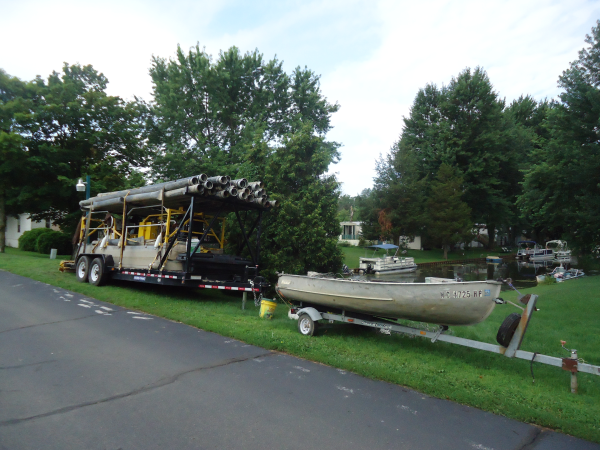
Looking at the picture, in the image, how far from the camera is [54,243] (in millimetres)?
27125

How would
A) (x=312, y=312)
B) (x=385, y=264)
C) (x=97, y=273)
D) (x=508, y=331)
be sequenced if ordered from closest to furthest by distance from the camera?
(x=508, y=331), (x=312, y=312), (x=97, y=273), (x=385, y=264)

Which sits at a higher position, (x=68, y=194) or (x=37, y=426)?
(x=68, y=194)

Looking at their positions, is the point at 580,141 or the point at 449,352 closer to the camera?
the point at 449,352

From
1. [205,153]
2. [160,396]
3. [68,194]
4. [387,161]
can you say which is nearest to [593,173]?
[160,396]

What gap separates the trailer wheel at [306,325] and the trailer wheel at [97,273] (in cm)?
797

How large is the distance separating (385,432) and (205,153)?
898 inches

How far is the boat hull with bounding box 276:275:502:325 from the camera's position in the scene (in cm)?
606

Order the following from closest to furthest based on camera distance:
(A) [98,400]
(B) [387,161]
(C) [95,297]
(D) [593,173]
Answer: (A) [98,400] < (D) [593,173] < (C) [95,297] < (B) [387,161]

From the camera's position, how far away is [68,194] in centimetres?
2320

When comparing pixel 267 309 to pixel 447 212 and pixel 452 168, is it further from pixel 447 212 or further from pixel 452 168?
pixel 452 168

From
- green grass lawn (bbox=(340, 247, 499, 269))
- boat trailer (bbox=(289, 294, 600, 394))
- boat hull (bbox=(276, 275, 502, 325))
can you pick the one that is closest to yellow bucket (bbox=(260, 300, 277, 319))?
boat trailer (bbox=(289, 294, 600, 394))

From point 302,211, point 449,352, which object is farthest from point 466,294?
point 302,211

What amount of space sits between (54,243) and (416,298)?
2776cm

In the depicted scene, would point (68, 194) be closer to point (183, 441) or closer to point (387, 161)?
point (183, 441)
